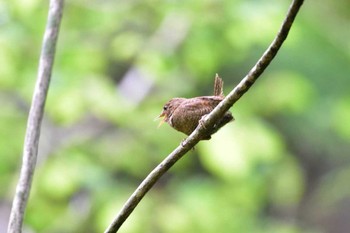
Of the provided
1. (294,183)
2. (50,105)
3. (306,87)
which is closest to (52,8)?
(50,105)

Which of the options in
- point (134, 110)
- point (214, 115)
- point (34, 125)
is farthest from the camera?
point (134, 110)

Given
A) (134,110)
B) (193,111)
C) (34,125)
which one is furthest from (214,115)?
(134,110)

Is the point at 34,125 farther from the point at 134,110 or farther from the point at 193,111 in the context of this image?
the point at 134,110

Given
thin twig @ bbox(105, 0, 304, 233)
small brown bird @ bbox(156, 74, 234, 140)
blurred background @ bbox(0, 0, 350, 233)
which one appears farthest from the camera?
blurred background @ bbox(0, 0, 350, 233)

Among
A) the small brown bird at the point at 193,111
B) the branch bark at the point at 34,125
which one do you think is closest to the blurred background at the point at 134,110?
the branch bark at the point at 34,125

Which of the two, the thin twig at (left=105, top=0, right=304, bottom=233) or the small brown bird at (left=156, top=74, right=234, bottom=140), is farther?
the small brown bird at (left=156, top=74, right=234, bottom=140)

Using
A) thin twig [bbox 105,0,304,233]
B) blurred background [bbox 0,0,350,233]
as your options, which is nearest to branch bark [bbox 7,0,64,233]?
thin twig [bbox 105,0,304,233]

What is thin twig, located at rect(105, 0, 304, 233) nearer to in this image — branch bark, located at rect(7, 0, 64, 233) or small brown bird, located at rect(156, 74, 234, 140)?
small brown bird, located at rect(156, 74, 234, 140)
